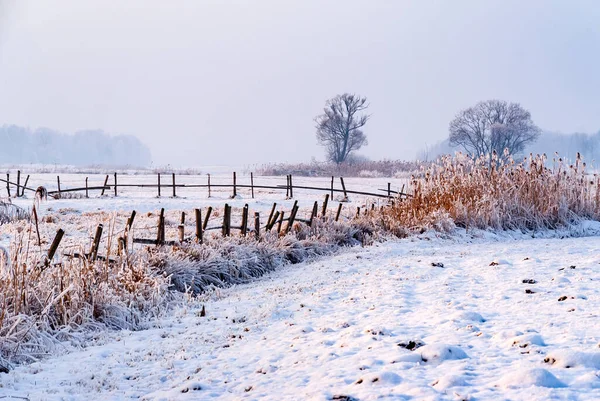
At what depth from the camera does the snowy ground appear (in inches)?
105

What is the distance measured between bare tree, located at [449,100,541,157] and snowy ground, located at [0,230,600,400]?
54516 millimetres

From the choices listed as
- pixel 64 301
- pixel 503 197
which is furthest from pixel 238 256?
pixel 503 197

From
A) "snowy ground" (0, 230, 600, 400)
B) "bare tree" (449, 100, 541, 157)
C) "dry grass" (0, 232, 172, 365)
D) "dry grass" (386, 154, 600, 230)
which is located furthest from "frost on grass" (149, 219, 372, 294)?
"bare tree" (449, 100, 541, 157)

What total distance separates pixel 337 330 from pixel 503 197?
6637mm

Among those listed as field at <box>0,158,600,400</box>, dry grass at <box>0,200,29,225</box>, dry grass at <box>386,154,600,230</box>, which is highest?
dry grass at <box>386,154,600,230</box>

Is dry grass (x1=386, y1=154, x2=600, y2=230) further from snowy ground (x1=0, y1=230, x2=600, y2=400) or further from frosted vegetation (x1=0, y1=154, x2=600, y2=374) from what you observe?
snowy ground (x1=0, y1=230, x2=600, y2=400)

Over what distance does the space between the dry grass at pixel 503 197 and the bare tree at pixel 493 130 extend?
4836cm

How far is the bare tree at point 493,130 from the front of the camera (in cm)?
5641

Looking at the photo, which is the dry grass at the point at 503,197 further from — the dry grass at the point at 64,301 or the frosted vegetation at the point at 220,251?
the dry grass at the point at 64,301

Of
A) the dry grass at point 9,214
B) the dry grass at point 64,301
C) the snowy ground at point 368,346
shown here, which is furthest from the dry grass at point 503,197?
the dry grass at point 9,214

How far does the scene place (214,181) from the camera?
37312 mm

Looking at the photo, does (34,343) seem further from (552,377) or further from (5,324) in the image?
(552,377)

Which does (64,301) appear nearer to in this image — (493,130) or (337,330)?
(337,330)

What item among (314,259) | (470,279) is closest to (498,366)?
(470,279)
